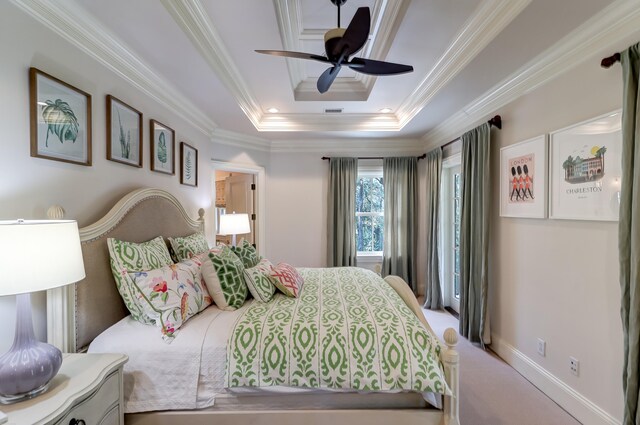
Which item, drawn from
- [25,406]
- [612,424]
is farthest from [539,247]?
[25,406]

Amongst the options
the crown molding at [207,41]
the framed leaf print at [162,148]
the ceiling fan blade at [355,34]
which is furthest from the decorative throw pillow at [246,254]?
the ceiling fan blade at [355,34]

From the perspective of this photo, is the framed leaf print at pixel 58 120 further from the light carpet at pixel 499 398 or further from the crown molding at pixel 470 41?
the light carpet at pixel 499 398

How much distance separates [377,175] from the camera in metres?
4.59

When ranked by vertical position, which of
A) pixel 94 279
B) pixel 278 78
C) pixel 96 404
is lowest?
pixel 96 404

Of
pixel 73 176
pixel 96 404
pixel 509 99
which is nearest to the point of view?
pixel 96 404

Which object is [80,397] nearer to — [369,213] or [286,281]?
[286,281]

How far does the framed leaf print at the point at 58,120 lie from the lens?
4.55 feet

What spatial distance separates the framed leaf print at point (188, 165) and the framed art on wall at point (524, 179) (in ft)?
10.6

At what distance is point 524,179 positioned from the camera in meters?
2.33

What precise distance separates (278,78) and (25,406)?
272 centimetres

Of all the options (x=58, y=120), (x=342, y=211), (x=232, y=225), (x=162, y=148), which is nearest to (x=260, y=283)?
(x=58, y=120)

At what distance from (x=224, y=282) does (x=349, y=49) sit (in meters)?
1.71

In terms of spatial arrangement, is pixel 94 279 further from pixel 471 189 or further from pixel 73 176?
pixel 471 189

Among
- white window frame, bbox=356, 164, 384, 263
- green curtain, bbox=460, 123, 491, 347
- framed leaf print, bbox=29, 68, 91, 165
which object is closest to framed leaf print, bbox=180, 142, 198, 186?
framed leaf print, bbox=29, 68, 91, 165
